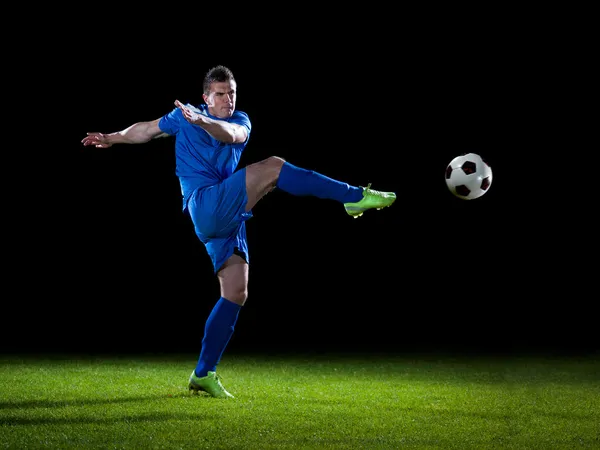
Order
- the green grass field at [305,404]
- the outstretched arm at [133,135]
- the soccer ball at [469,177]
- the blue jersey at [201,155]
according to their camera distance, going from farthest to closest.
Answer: the soccer ball at [469,177] < the outstretched arm at [133,135] < the blue jersey at [201,155] < the green grass field at [305,404]

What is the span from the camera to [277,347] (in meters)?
5.84

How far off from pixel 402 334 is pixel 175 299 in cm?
230

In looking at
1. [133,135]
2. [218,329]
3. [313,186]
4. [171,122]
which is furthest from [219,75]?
[218,329]

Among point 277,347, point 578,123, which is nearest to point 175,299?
point 277,347

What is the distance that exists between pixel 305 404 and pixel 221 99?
135 cm

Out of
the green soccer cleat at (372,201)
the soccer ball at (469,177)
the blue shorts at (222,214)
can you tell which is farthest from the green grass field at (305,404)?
the soccer ball at (469,177)

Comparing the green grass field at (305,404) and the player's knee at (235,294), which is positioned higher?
the player's knee at (235,294)

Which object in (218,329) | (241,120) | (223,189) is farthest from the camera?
(241,120)

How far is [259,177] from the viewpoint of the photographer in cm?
342

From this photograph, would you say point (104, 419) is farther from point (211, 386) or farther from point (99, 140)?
point (99, 140)

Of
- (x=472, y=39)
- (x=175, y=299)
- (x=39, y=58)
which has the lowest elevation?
(x=175, y=299)

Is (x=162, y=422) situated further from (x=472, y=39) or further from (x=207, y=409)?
(x=472, y=39)

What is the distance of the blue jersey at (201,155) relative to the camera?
11.9 feet

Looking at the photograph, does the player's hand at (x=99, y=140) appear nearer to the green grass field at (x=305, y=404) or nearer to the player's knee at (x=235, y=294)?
the player's knee at (x=235, y=294)
